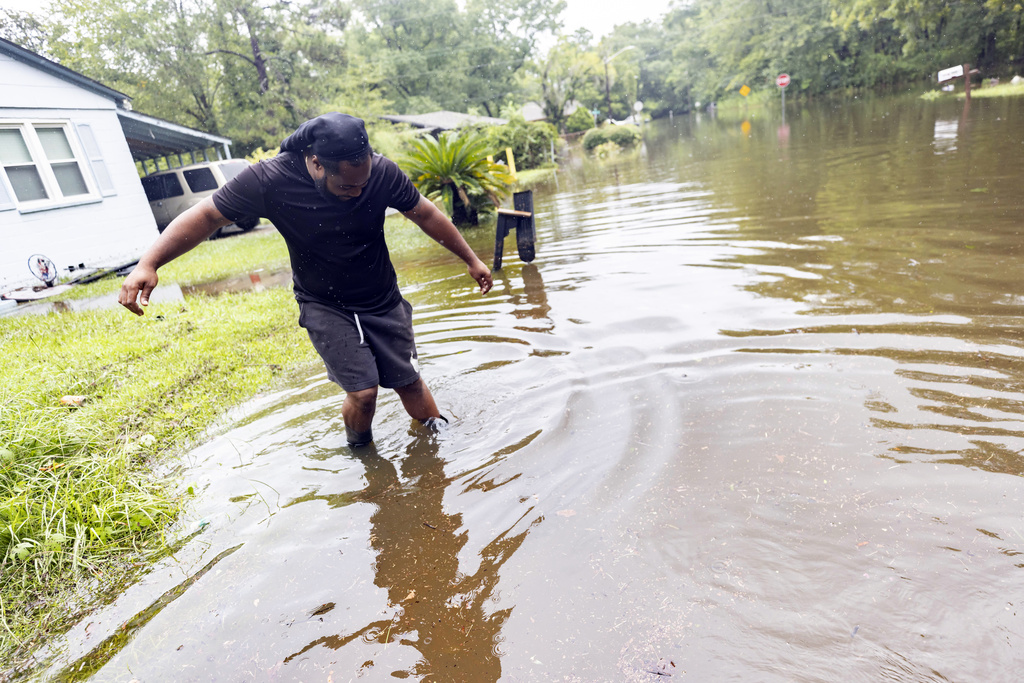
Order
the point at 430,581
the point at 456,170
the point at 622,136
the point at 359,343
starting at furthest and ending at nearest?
1. the point at 622,136
2. the point at 456,170
3. the point at 359,343
4. the point at 430,581

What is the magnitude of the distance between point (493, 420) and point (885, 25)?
59.4 metres

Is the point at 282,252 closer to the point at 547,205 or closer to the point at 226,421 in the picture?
the point at 547,205

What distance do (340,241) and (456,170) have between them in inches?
375

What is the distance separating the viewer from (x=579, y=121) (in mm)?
46281

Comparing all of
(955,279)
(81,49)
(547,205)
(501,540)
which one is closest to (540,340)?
(501,540)

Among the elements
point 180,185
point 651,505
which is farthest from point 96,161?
point 651,505

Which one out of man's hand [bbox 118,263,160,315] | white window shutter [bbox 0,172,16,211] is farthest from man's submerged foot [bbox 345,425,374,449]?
white window shutter [bbox 0,172,16,211]

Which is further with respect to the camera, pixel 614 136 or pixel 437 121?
pixel 437 121

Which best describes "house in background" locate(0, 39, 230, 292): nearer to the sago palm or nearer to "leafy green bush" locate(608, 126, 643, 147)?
the sago palm

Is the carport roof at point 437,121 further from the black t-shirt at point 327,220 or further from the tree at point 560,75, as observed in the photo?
the black t-shirt at point 327,220

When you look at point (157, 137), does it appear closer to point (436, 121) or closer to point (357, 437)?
point (357, 437)

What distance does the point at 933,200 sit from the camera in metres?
7.26

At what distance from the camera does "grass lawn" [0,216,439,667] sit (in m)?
2.72

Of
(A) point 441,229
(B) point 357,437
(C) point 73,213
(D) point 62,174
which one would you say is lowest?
(B) point 357,437
